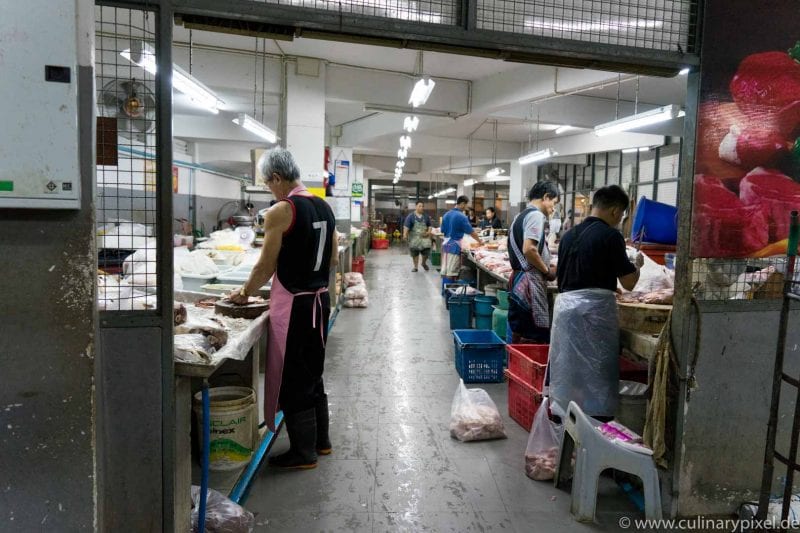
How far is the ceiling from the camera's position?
750 cm

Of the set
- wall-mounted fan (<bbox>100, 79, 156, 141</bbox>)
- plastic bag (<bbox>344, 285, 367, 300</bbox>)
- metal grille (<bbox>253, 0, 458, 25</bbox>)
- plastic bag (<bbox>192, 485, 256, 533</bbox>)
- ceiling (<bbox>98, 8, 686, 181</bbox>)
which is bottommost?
plastic bag (<bbox>192, 485, 256, 533</bbox>)

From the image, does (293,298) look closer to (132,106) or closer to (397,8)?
(132,106)

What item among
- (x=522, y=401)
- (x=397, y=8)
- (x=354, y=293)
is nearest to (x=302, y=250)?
(x=397, y=8)

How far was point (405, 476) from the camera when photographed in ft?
9.57

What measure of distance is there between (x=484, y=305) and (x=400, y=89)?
4.60 m

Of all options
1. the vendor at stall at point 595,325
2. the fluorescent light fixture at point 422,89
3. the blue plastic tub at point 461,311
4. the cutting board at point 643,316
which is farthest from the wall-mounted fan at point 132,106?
the blue plastic tub at point 461,311

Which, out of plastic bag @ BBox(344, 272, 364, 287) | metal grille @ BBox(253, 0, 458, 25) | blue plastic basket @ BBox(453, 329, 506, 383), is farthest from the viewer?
plastic bag @ BBox(344, 272, 364, 287)

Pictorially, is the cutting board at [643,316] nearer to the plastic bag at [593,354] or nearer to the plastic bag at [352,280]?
the plastic bag at [593,354]

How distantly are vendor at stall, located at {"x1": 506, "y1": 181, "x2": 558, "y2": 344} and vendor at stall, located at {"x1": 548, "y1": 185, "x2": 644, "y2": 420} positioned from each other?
1064 millimetres

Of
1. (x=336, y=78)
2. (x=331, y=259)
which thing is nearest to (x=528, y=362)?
(x=331, y=259)

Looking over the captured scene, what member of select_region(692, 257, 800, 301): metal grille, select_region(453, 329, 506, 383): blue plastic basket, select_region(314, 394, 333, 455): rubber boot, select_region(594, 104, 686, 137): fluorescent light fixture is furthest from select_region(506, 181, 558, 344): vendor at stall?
select_region(594, 104, 686, 137): fluorescent light fixture

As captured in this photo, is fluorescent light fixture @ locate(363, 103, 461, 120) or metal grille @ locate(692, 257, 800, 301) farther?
fluorescent light fixture @ locate(363, 103, 461, 120)

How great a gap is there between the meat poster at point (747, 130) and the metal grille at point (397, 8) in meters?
1.20

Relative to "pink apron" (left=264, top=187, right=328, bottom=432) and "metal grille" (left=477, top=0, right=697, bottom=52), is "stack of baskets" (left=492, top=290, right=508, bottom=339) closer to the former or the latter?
"pink apron" (left=264, top=187, right=328, bottom=432)
